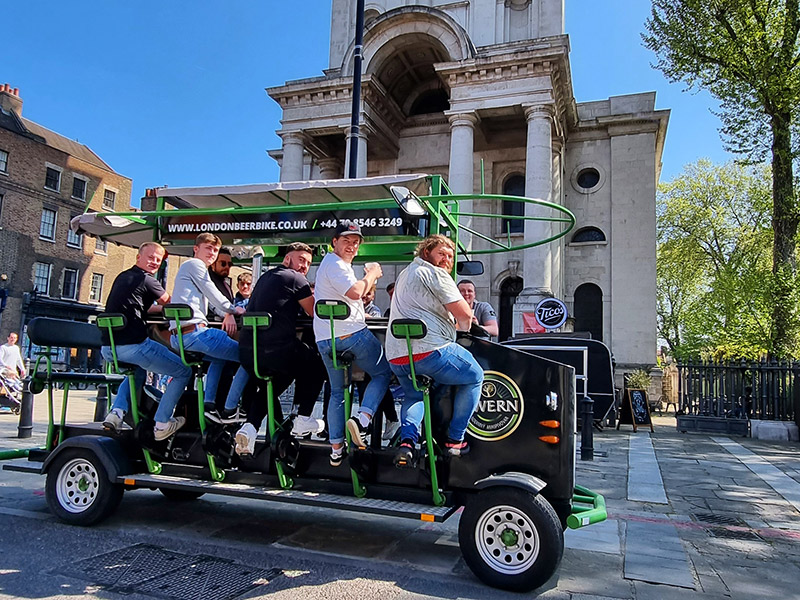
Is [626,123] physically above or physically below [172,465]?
above

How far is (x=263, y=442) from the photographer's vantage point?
4750mm

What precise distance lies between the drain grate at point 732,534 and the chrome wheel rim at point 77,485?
5.61m

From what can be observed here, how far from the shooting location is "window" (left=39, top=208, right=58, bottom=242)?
1278 inches

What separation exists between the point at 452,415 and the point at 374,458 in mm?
676

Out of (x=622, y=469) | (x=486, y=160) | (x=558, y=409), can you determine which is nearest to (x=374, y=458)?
(x=558, y=409)

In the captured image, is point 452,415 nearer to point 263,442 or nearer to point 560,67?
point 263,442

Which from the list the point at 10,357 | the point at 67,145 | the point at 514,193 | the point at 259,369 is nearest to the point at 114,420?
the point at 259,369

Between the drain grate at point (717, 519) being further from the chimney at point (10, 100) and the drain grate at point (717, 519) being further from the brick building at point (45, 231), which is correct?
the chimney at point (10, 100)

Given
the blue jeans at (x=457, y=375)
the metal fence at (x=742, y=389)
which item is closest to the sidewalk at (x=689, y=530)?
the blue jeans at (x=457, y=375)

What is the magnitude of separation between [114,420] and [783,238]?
19.3 m

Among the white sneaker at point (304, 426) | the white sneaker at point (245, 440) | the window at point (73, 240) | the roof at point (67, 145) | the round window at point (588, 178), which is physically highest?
the roof at point (67, 145)

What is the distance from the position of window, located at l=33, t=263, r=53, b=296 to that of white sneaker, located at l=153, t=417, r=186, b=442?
104 ft

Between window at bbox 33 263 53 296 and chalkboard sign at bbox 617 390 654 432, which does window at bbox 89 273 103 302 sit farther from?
chalkboard sign at bbox 617 390 654 432

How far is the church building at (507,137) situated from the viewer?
79.5 feet
